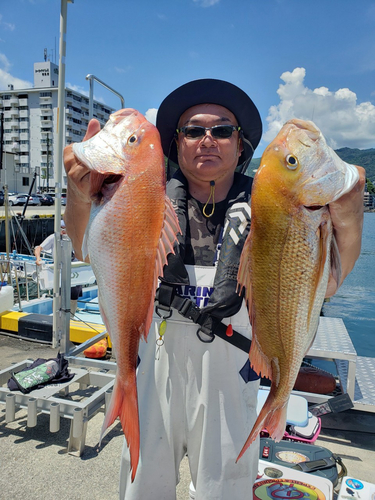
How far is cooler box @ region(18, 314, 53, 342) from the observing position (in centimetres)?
709

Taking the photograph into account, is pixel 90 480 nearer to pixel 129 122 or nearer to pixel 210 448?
pixel 210 448

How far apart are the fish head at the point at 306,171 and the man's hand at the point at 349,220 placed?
0.05m

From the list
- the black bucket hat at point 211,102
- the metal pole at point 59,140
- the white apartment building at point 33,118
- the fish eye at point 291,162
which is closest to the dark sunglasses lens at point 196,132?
the black bucket hat at point 211,102

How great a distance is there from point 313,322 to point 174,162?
1424mm

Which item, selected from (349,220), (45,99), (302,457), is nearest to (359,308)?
(302,457)

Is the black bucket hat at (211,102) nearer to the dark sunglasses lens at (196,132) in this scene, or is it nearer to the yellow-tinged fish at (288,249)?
the dark sunglasses lens at (196,132)

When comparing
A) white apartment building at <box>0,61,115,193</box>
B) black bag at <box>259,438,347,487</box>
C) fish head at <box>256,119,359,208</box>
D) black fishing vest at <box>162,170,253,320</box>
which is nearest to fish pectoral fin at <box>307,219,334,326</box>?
fish head at <box>256,119,359,208</box>

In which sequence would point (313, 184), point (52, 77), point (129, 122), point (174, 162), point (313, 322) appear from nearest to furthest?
point (313, 184), point (313, 322), point (129, 122), point (174, 162), point (52, 77)

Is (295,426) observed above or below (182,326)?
below

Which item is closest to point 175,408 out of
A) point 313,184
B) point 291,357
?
point 291,357

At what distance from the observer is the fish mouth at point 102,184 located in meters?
1.61

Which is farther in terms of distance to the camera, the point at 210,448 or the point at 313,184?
the point at 210,448

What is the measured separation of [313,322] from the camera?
1.56m

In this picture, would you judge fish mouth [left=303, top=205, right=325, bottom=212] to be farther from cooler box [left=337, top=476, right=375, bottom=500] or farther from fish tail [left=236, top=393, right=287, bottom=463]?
A: cooler box [left=337, top=476, right=375, bottom=500]
